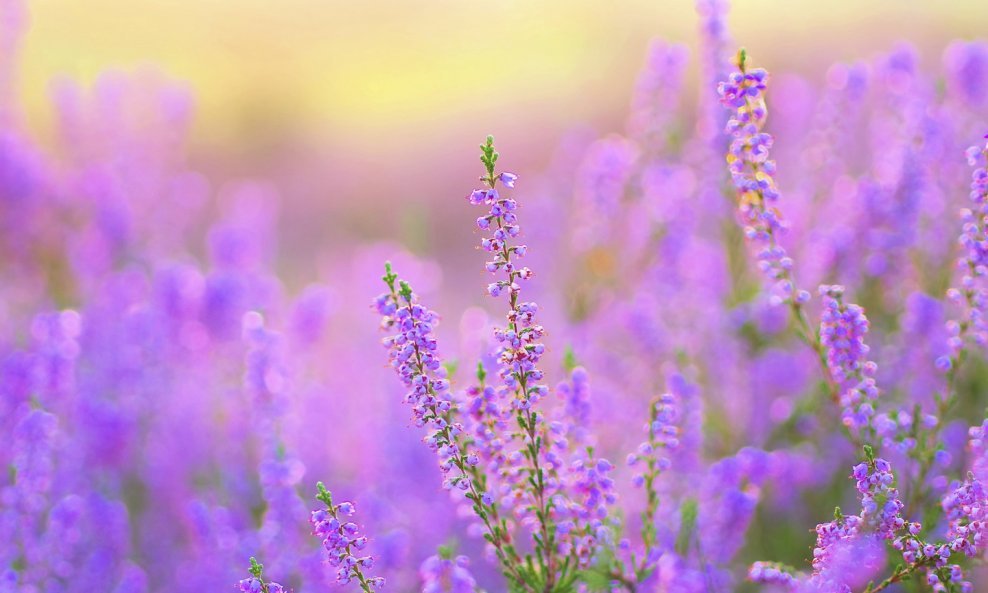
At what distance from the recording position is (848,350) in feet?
9.00

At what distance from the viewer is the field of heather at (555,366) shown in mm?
2680

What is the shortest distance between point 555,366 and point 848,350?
2463 millimetres

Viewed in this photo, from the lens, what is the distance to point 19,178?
19.3ft

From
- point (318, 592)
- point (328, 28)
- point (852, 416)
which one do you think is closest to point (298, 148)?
point (328, 28)

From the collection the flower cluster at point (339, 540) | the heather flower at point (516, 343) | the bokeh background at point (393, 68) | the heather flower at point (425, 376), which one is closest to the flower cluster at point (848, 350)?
the heather flower at point (516, 343)

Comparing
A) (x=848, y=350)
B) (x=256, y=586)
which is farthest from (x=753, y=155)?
(x=256, y=586)

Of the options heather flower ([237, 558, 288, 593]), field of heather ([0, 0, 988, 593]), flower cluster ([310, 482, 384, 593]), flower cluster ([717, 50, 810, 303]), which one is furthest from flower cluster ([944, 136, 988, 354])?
heather flower ([237, 558, 288, 593])

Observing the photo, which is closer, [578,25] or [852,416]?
[852,416]

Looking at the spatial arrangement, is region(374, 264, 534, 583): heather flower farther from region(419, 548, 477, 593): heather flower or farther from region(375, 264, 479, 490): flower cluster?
region(419, 548, 477, 593): heather flower

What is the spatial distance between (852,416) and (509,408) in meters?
1.01

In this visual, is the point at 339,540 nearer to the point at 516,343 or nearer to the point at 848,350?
the point at 516,343

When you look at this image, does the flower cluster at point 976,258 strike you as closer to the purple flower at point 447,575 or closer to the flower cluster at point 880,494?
the flower cluster at point 880,494

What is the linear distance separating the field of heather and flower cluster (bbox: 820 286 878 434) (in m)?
0.01

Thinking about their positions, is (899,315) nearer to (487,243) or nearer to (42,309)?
(487,243)
